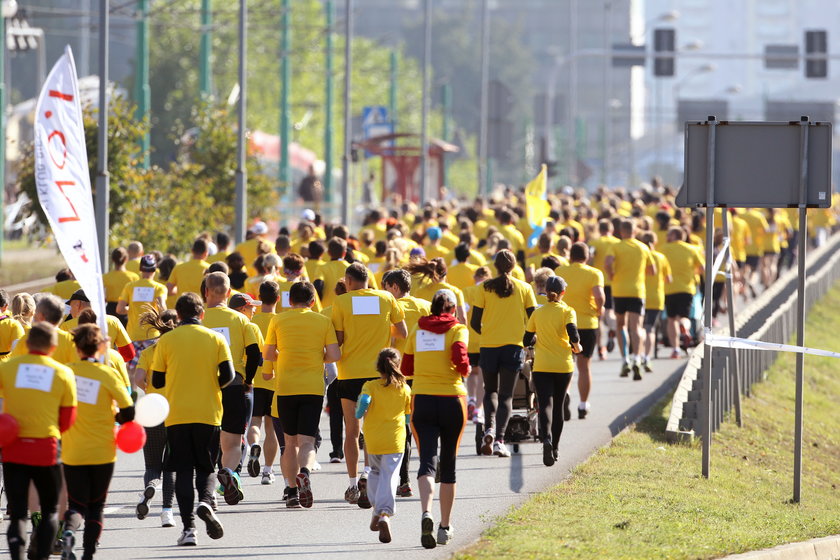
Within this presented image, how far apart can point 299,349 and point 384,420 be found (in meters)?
1.26

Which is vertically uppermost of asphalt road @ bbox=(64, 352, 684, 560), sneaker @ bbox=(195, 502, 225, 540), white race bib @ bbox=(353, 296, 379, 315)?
white race bib @ bbox=(353, 296, 379, 315)

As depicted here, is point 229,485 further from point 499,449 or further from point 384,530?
point 499,449

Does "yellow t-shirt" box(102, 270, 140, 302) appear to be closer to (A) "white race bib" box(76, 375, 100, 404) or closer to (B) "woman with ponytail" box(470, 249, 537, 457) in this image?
(B) "woman with ponytail" box(470, 249, 537, 457)

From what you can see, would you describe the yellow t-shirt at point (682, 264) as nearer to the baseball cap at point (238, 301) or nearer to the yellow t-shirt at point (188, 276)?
the yellow t-shirt at point (188, 276)

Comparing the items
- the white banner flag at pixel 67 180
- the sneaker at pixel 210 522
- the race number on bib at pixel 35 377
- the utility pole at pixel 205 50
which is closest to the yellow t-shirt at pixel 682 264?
the sneaker at pixel 210 522

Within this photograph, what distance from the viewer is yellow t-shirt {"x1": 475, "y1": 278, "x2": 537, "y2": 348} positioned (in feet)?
47.9

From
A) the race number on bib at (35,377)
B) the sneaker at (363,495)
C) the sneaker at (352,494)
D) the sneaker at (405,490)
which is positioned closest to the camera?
the race number on bib at (35,377)

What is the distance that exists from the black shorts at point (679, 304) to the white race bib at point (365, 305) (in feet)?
32.5

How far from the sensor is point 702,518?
12.1m

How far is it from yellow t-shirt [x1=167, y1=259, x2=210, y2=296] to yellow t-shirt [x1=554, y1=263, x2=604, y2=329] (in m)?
3.26

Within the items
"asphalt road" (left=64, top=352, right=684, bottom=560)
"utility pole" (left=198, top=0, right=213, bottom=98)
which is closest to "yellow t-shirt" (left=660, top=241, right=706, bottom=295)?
"asphalt road" (left=64, top=352, right=684, bottom=560)

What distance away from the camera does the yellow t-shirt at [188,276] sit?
17.0 m

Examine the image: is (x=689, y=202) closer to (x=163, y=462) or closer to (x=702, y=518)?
(x=702, y=518)

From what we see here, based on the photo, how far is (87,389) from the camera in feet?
31.8
